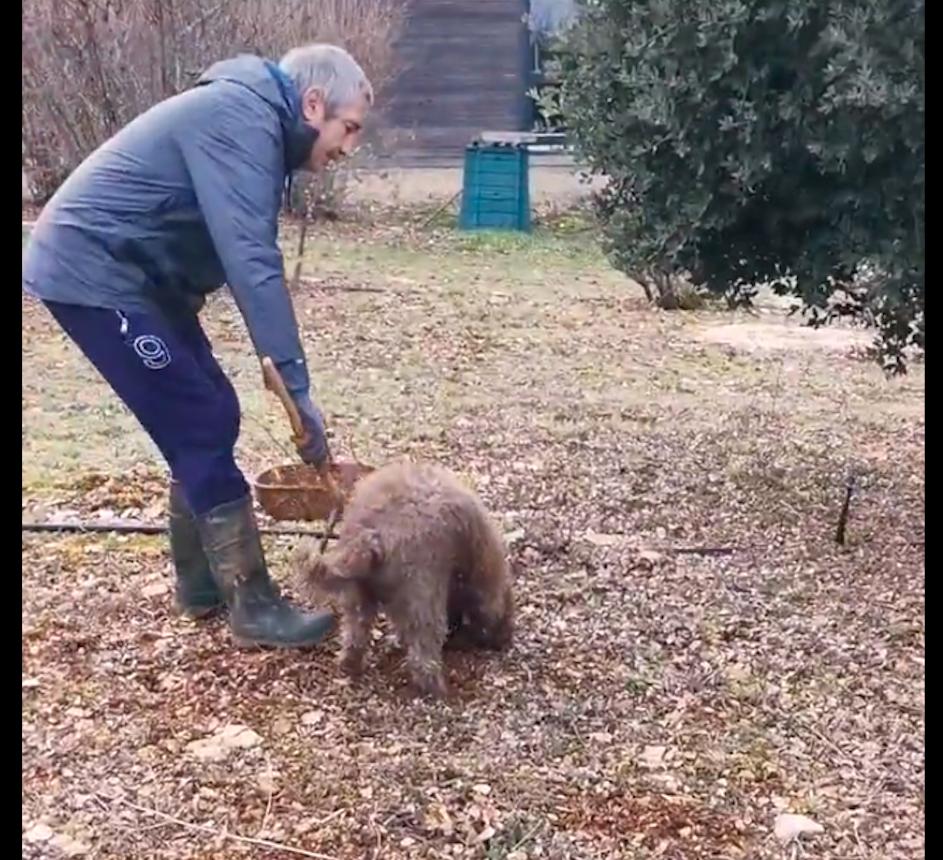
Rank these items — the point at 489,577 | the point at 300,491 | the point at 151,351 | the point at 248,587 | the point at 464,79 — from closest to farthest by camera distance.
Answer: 1. the point at 151,351
2. the point at 489,577
3. the point at 248,587
4. the point at 300,491
5. the point at 464,79

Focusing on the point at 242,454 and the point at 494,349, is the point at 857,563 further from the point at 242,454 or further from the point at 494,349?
the point at 494,349

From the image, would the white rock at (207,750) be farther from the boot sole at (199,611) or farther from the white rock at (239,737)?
the boot sole at (199,611)

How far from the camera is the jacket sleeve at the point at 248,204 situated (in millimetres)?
3904

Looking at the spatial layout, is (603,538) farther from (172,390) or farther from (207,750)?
(207,750)

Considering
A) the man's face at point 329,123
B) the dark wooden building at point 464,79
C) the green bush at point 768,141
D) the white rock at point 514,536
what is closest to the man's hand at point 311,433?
Result: the man's face at point 329,123

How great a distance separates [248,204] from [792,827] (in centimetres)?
213

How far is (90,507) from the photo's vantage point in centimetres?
618

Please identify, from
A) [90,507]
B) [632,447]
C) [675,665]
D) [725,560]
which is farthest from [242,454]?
[675,665]

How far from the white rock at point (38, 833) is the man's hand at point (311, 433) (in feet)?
4.01

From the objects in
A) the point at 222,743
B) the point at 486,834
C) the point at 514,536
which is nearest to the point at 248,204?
the point at 222,743

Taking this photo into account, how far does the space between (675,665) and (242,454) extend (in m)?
3.21

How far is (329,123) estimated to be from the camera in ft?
13.4
